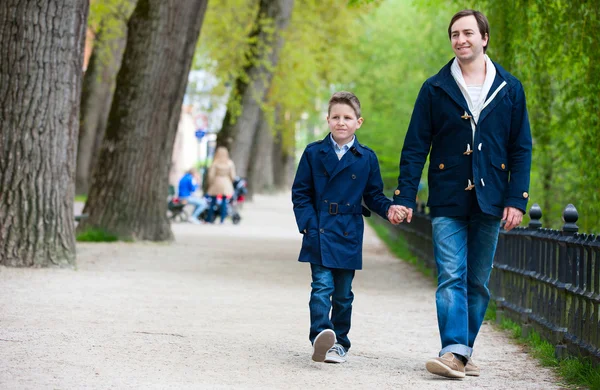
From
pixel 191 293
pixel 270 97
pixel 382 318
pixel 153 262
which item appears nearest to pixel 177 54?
pixel 153 262

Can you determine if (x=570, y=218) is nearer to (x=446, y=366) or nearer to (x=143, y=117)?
(x=446, y=366)

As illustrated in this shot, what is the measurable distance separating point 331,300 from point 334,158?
34.7 inches

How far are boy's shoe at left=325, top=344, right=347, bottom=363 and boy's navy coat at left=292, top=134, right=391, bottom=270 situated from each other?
505 millimetres

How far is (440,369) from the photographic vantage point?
258 inches

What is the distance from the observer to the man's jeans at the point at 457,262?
6.68m

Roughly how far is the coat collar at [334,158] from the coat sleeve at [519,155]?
929 mm

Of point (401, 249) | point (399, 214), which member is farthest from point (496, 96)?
point (401, 249)

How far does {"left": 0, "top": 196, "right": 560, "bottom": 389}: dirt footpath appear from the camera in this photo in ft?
21.0

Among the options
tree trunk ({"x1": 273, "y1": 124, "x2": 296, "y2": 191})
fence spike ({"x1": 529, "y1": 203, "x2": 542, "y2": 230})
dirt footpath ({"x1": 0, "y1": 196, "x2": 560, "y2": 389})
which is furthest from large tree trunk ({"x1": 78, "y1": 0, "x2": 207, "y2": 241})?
tree trunk ({"x1": 273, "y1": 124, "x2": 296, "y2": 191})

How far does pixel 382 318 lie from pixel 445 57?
17.7m

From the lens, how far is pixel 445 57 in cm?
2705

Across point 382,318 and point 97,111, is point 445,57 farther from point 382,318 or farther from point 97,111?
point 382,318

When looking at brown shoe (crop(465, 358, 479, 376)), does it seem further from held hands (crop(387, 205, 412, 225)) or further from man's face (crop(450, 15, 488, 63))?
man's face (crop(450, 15, 488, 63))

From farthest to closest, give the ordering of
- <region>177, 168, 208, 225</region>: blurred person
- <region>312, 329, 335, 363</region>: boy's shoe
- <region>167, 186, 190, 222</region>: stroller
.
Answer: <region>177, 168, 208, 225</region>: blurred person < <region>167, 186, 190, 222</region>: stroller < <region>312, 329, 335, 363</region>: boy's shoe
